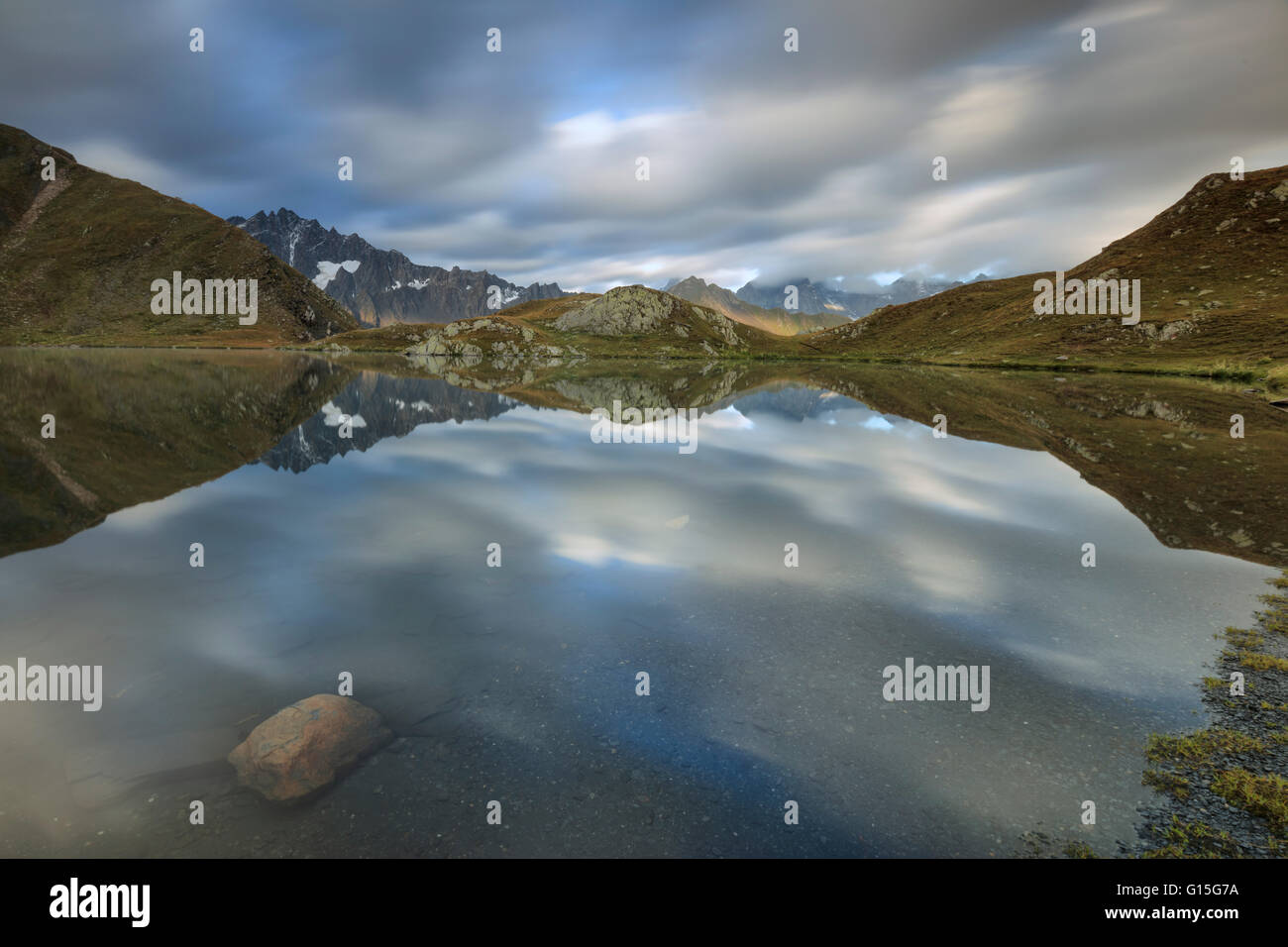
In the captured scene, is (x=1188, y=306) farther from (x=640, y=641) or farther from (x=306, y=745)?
(x=306, y=745)

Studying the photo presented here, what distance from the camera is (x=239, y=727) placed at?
32.2 ft

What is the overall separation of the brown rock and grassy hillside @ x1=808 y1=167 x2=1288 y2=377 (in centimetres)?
11433

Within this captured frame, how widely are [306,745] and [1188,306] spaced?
17922 centimetres

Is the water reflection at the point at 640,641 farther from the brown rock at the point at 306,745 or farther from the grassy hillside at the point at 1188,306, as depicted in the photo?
the grassy hillside at the point at 1188,306

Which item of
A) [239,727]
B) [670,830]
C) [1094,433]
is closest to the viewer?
[670,830]

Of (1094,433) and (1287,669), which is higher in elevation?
(1094,433)

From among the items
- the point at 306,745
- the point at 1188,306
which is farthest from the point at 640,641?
the point at 1188,306

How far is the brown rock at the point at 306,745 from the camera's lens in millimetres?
8500

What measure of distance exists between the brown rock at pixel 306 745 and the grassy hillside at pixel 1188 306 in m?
114

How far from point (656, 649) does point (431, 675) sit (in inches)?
188

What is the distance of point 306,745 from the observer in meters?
8.88
